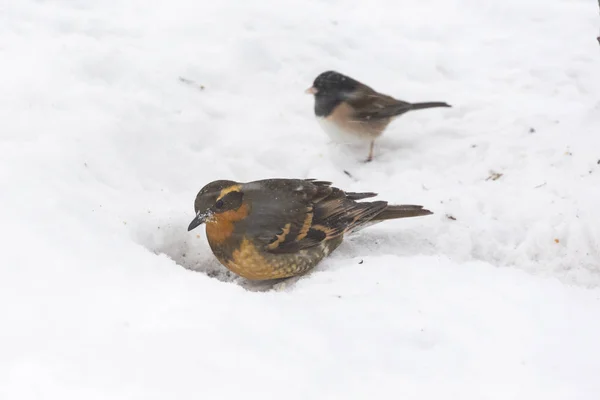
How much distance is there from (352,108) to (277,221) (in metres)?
2.14

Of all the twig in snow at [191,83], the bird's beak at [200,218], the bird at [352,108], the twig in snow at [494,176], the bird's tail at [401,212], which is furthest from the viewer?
the twig in snow at [191,83]

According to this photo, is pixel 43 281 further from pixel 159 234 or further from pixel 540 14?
pixel 540 14

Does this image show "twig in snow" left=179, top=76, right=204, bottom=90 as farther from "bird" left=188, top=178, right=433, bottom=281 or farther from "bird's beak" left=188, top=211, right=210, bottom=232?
"bird's beak" left=188, top=211, right=210, bottom=232

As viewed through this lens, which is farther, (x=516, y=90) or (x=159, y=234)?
(x=516, y=90)

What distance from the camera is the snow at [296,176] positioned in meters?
2.68

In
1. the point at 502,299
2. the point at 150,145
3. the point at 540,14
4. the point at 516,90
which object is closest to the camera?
the point at 502,299

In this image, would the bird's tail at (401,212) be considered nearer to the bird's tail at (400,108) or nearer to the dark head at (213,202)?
the dark head at (213,202)

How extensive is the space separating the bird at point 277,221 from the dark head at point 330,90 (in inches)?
59.4

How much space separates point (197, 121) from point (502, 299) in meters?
3.26

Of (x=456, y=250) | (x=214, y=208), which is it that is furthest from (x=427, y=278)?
(x=214, y=208)

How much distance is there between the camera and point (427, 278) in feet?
12.1

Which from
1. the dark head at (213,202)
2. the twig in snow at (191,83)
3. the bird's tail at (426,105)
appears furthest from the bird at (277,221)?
the twig in snow at (191,83)

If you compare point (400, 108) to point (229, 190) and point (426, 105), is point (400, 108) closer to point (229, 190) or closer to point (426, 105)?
point (426, 105)

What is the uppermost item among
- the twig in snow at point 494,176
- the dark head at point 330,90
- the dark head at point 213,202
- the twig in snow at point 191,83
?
the dark head at point 213,202
